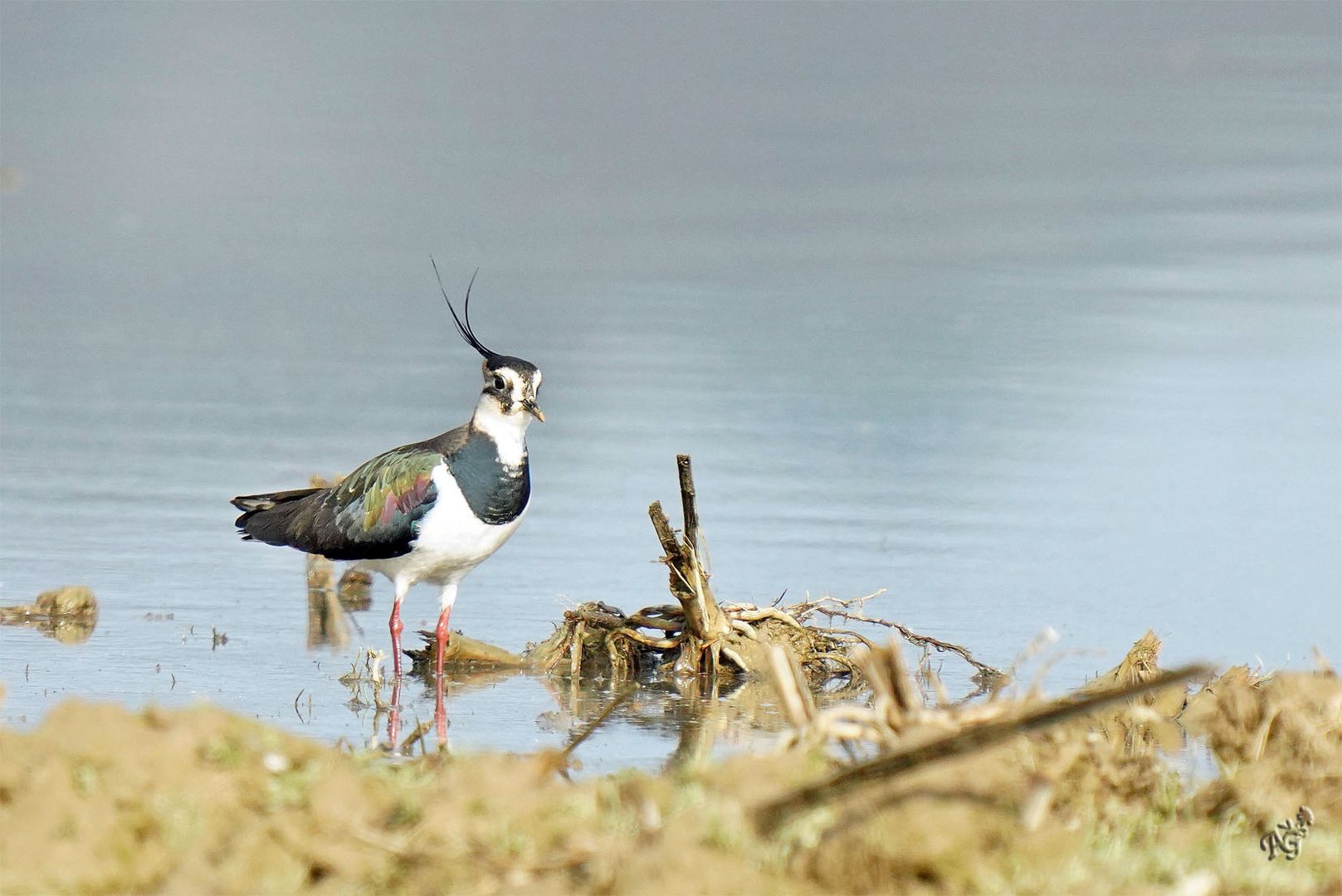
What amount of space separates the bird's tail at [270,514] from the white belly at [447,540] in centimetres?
52

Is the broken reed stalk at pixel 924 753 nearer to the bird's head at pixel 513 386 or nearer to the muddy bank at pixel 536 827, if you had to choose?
the muddy bank at pixel 536 827

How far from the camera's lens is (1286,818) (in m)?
4.76

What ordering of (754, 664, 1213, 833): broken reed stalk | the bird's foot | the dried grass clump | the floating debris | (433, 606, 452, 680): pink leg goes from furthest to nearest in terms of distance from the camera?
the floating debris
(433, 606, 452, 680): pink leg
the bird's foot
the dried grass clump
(754, 664, 1213, 833): broken reed stalk

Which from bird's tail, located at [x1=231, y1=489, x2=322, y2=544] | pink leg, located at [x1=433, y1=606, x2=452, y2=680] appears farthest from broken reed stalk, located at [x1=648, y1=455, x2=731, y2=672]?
bird's tail, located at [x1=231, y1=489, x2=322, y2=544]

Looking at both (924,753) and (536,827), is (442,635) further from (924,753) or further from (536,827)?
(924,753)

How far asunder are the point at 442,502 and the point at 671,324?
8.51m

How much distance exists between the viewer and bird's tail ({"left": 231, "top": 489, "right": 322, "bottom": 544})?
26.8 ft

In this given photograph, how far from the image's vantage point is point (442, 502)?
7.65m

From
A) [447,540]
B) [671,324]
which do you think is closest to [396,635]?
[447,540]

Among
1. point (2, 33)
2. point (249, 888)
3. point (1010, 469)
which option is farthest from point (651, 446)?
point (2, 33)

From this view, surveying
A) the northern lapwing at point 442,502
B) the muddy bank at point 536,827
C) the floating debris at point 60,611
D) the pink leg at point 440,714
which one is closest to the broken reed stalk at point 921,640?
the northern lapwing at point 442,502

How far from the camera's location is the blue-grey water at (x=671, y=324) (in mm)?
8734

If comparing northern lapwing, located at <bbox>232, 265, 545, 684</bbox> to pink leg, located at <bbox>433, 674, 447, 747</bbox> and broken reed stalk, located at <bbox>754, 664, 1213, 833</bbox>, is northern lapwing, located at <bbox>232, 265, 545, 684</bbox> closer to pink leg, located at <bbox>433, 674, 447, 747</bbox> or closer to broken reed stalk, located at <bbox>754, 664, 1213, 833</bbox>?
pink leg, located at <bbox>433, 674, 447, 747</bbox>

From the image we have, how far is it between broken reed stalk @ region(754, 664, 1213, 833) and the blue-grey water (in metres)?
1.25
